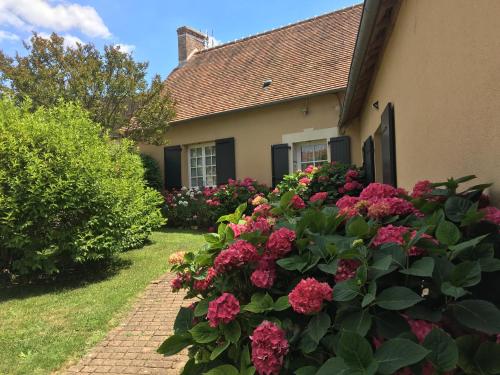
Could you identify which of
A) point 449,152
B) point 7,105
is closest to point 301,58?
point 7,105

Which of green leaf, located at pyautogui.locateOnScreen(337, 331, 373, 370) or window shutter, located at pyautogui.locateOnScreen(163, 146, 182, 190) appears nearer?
green leaf, located at pyautogui.locateOnScreen(337, 331, 373, 370)

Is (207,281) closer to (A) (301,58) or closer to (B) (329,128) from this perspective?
(B) (329,128)

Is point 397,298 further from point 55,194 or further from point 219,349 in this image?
point 55,194

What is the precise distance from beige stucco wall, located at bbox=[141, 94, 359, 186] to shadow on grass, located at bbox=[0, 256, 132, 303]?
5393 millimetres

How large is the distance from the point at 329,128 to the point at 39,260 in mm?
7304

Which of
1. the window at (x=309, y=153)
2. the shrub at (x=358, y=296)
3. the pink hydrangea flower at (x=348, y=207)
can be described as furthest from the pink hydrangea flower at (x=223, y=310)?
the window at (x=309, y=153)

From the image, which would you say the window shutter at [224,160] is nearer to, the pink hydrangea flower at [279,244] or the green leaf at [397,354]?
the pink hydrangea flower at [279,244]

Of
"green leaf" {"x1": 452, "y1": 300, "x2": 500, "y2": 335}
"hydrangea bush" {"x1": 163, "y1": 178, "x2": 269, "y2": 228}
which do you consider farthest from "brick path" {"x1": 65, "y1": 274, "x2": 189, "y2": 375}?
"hydrangea bush" {"x1": 163, "y1": 178, "x2": 269, "y2": 228}

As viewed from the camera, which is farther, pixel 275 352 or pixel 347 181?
pixel 347 181

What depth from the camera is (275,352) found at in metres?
1.41

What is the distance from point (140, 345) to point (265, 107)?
860 centimetres

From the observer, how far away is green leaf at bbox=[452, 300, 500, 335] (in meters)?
1.22

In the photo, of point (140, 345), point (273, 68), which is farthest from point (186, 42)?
point (140, 345)

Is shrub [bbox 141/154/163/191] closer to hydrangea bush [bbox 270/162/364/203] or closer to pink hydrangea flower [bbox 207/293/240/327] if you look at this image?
hydrangea bush [bbox 270/162/364/203]
